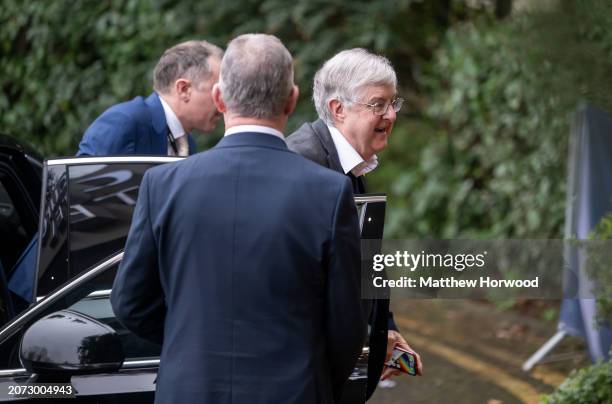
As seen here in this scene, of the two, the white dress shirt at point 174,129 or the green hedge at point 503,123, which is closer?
the white dress shirt at point 174,129

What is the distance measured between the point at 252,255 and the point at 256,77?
456mm

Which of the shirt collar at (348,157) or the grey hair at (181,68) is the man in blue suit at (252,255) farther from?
the grey hair at (181,68)

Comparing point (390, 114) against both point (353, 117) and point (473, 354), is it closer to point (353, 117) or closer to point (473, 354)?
point (353, 117)

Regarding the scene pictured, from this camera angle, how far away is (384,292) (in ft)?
12.4

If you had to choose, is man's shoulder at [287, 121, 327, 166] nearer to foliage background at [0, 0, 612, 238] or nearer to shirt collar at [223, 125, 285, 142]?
shirt collar at [223, 125, 285, 142]

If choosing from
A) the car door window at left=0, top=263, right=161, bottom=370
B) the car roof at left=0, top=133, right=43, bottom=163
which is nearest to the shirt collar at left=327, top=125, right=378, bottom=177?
the car door window at left=0, top=263, right=161, bottom=370

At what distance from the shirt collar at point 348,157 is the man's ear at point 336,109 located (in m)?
0.04

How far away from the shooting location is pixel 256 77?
2.97m

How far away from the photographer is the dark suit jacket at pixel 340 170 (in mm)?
3752

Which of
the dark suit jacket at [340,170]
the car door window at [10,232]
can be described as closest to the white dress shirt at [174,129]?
the car door window at [10,232]

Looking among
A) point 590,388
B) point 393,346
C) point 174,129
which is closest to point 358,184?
point 393,346

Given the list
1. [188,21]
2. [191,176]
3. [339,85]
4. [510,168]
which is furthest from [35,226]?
[188,21]

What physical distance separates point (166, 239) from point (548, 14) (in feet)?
19.3

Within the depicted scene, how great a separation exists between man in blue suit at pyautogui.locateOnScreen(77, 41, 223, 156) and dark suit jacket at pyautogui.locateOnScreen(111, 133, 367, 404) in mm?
2297
